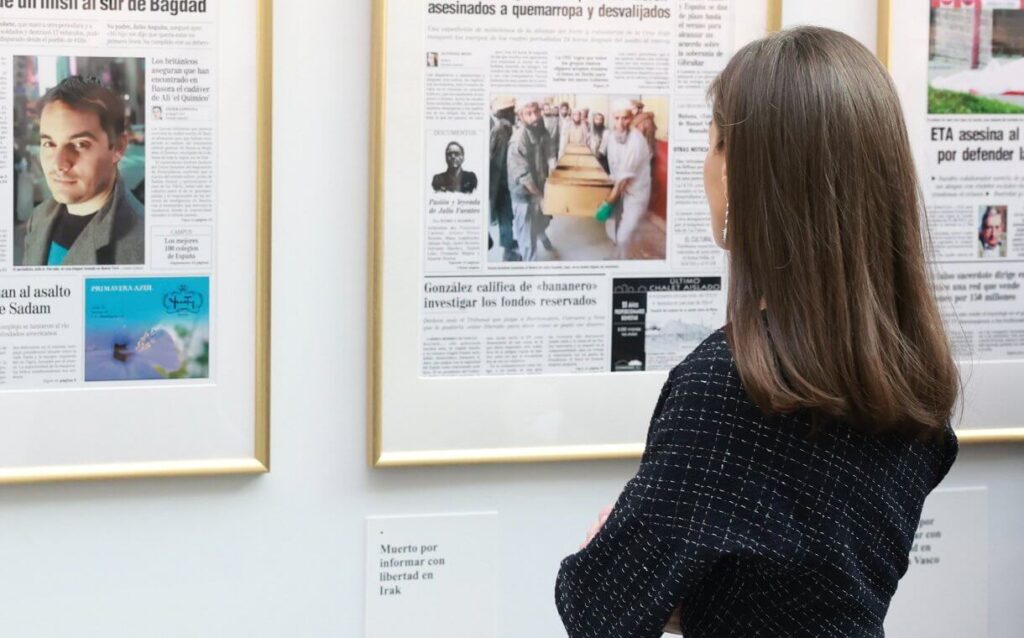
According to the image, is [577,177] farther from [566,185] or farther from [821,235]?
[821,235]

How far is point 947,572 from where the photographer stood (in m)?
1.85

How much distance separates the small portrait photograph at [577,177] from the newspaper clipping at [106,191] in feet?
1.29

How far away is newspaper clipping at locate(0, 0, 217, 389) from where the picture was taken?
4.74 feet

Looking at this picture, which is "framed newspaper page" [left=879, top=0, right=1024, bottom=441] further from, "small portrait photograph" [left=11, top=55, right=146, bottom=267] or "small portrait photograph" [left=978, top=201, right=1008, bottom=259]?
"small portrait photograph" [left=11, top=55, right=146, bottom=267]

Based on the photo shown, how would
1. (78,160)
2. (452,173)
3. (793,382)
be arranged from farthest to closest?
(452,173) → (78,160) → (793,382)

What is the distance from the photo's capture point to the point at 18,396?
4.81 feet

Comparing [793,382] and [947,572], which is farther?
[947,572]

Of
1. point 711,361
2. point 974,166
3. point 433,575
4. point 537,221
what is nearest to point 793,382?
point 711,361

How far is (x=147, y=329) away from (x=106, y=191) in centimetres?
18

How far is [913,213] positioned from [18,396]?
1091 millimetres

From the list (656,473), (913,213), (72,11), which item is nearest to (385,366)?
(72,11)

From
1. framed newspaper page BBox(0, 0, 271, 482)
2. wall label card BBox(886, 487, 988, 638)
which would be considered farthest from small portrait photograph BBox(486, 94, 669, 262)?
wall label card BBox(886, 487, 988, 638)

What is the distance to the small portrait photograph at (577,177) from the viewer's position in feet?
5.26

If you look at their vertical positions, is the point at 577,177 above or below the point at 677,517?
above
